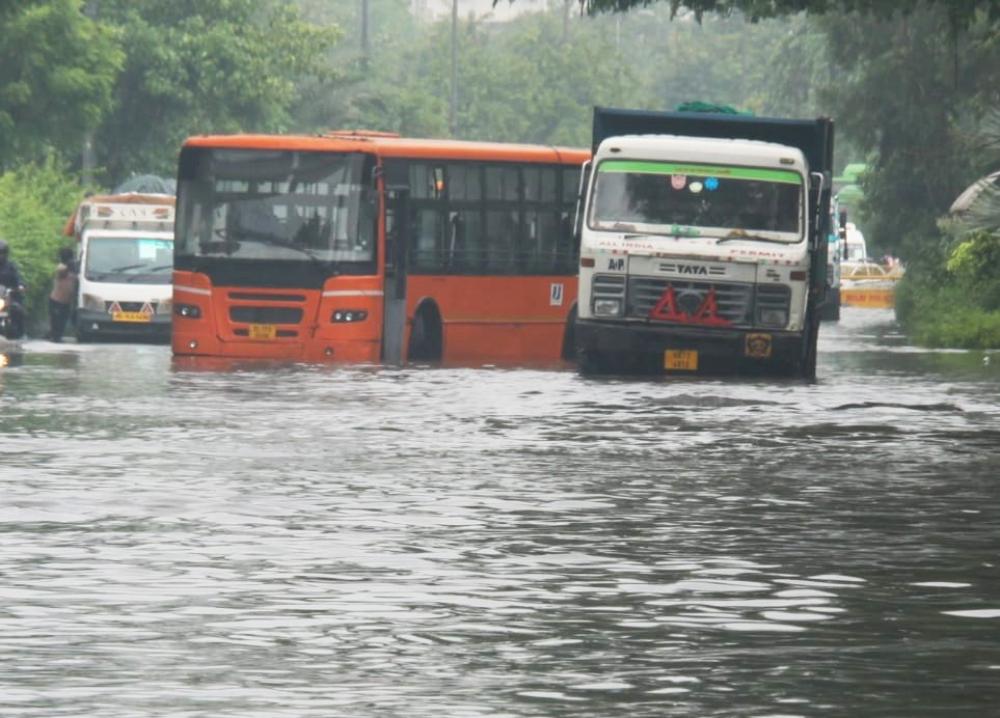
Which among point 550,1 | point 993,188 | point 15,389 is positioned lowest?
point 15,389

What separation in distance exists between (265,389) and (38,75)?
2375cm

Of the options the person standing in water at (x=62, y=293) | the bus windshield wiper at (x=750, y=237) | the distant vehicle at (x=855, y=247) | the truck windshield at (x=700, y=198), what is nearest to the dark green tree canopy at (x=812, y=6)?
the truck windshield at (x=700, y=198)

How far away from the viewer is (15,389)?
2731cm

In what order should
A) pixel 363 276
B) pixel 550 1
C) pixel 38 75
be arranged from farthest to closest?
pixel 550 1 → pixel 38 75 → pixel 363 276

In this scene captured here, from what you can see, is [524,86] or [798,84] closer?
[798,84]

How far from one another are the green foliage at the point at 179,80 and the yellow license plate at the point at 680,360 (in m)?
36.4

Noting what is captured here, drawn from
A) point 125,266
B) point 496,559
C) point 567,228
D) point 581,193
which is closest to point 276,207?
point 567,228

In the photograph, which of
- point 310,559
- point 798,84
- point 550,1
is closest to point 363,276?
point 310,559

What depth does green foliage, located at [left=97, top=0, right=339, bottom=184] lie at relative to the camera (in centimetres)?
6544

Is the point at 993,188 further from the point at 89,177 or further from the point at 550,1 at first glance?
the point at 550,1

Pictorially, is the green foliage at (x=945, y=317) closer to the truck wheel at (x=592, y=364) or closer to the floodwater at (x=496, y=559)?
the truck wheel at (x=592, y=364)

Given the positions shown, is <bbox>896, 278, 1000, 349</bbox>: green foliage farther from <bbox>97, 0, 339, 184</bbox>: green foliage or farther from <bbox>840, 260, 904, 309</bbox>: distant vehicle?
<bbox>840, 260, 904, 309</bbox>: distant vehicle

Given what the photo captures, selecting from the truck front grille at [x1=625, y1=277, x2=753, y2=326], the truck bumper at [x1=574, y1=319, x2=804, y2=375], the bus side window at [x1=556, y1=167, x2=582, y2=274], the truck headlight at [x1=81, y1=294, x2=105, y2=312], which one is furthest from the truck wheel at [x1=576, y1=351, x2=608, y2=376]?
the truck headlight at [x1=81, y1=294, x2=105, y2=312]

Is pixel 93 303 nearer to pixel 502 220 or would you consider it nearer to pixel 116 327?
pixel 116 327
